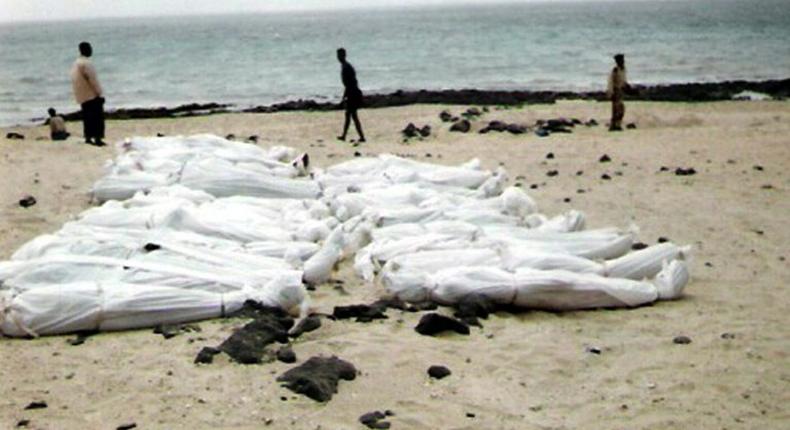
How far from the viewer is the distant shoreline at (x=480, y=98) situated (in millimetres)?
24266

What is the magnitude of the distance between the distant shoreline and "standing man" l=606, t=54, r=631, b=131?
839 centimetres

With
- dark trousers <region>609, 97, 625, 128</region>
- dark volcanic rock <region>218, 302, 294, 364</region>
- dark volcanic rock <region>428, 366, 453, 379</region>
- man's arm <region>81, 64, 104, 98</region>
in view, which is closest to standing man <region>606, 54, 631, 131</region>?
dark trousers <region>609, 97, 625, 128</region>

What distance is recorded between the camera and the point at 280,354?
487cm

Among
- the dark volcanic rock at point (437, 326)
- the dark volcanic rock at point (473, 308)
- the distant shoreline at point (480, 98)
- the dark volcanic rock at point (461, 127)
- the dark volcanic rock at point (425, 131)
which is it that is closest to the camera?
the dark volcanic rock at point (437, 326)

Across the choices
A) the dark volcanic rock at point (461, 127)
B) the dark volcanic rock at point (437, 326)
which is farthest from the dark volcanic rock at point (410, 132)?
the dark volcanic rock at point (437, 326)

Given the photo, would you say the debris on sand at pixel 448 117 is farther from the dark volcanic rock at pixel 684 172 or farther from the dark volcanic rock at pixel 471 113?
A: the dark volcanic rock at pixel 684 172

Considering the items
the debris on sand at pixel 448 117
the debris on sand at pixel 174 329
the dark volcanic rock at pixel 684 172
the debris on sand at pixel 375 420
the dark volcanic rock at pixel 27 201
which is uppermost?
the debris on sand at pixel 448 117

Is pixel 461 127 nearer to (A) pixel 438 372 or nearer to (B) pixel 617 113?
(B) pixel 617 113

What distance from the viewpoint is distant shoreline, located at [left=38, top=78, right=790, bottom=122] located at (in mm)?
24266

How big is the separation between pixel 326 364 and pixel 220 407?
659 mm

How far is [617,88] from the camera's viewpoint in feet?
49.8

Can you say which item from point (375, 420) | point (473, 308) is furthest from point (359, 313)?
point (375, 420)

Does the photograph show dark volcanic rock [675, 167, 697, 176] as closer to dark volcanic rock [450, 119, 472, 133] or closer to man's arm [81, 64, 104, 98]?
dark volcanic rock [450, 119, 472, 133]

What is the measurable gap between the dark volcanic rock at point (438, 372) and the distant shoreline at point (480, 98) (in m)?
19.4
